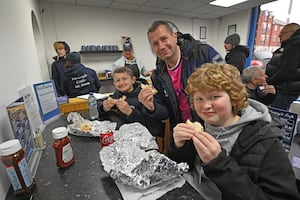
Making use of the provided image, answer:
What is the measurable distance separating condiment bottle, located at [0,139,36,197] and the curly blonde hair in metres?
0.73

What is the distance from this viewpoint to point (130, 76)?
156 cm

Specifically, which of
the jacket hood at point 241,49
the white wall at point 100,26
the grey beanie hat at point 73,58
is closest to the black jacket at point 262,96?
the jacket hood at point 241,49

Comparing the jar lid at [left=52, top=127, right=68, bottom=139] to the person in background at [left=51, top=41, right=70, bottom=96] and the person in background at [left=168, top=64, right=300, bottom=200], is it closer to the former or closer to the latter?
the person in background at [left=168, top=64, right=300, bottom=200]

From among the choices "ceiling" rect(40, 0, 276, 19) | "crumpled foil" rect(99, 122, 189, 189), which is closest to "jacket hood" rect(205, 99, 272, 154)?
"crumpled foil" rect(99, 122, 189, 189)

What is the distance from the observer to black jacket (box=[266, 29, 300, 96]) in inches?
77.0

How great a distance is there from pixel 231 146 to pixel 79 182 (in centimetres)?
65

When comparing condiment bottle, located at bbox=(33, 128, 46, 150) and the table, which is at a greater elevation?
condiment bottle, located at bbox=(33, 128, 46, 150)

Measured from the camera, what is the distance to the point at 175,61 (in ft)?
4.50

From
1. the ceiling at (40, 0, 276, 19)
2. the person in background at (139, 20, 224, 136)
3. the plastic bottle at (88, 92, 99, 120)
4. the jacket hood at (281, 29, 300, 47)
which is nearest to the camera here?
the person in background at (139, 20, 224, 136)

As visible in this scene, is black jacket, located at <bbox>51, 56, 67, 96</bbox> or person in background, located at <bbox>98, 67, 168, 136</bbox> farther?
black jacket, located at <bbox>51, 56, 67, 96</bbox>

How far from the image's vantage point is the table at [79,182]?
1.98 feet

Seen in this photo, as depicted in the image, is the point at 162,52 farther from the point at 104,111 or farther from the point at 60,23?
the point at 60,23

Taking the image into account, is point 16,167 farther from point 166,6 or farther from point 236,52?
point 166,6

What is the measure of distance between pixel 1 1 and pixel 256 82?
222cm
